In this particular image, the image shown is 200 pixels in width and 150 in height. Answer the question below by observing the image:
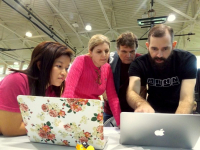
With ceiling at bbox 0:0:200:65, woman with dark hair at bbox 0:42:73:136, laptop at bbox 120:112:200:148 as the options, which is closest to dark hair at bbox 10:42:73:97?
woman with dark hair at bbox 0:42:73:136

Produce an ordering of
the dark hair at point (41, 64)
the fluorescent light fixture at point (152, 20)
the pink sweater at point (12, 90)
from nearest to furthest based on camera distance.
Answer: the pink sweater at point (12, 90)
the dark hair at point (41, 64)
the fluorescent light fixture at point (152, 20)

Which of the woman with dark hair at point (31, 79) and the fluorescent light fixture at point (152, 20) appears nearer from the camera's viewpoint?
the woman with dark hair at point (31, 79)

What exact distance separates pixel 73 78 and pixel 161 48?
2.08 ft

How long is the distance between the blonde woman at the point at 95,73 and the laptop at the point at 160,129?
0.50 meters

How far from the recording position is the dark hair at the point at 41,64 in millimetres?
903

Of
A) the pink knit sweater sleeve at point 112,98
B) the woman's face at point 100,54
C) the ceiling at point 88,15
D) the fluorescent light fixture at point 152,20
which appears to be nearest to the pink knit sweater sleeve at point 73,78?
the woman's face at point 100,54

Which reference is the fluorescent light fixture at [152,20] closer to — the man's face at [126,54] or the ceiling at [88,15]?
the ceiling at [88,15]

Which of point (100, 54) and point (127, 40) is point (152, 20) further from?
point (100, 54)

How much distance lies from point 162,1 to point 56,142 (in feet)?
14.4

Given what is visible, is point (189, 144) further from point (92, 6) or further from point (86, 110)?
point (92, 6)

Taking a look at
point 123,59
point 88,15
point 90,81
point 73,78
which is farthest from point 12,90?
point 88,15

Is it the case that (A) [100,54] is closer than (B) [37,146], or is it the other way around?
(B) [37,146]

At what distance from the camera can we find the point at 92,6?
494 cm

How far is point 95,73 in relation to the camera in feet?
4.29
